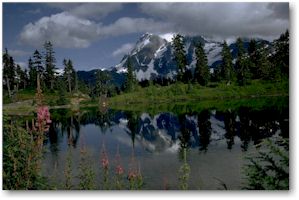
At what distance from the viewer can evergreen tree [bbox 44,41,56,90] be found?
6250 mm

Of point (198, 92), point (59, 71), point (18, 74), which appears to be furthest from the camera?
point (198, 92)

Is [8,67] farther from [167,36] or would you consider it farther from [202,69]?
[202,69]

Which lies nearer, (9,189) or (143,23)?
(9,189)

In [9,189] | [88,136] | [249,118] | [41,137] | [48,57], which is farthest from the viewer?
[249,118]

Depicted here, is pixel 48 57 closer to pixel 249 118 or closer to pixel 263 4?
pixel 263 4

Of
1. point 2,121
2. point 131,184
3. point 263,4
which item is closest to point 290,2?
point 263,4

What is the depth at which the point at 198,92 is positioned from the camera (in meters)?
19.7

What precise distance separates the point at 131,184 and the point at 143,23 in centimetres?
226

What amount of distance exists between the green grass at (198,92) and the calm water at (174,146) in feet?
1.36

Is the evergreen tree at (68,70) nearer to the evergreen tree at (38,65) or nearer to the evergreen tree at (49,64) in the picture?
the evergreen tree at (49,64)

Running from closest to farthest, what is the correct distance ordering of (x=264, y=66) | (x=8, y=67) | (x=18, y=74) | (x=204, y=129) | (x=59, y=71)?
1. (x=8, y=67)
2. (x=59, y=71)
3. (x=18, y=74)
4. (x=264, y=66)
5. (x=204, y=129)

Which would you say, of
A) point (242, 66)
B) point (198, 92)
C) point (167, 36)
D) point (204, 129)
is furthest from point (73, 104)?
point (198, 92)

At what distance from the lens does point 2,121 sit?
535cm

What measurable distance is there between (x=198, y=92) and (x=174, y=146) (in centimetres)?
957
